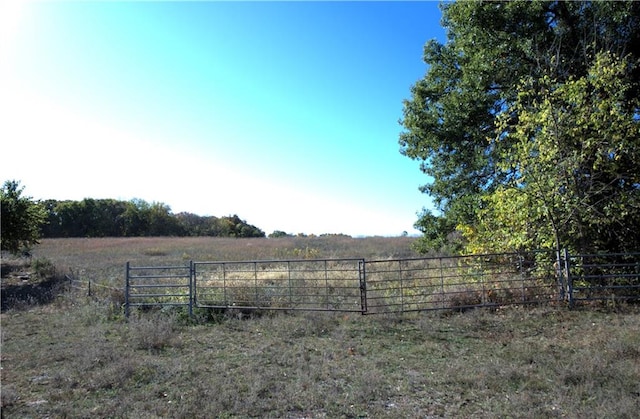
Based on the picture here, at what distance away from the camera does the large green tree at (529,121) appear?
976cm

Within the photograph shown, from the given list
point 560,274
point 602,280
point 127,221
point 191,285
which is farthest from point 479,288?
point 127,221

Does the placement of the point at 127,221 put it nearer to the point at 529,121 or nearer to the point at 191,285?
the point at 191,285

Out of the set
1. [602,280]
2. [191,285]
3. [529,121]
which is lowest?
[602,280]

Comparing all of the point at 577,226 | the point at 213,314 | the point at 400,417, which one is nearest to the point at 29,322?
the point at 213,314

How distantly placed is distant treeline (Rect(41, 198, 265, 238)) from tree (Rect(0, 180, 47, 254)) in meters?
47.3

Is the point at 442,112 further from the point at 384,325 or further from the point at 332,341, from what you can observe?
the point at 332,341

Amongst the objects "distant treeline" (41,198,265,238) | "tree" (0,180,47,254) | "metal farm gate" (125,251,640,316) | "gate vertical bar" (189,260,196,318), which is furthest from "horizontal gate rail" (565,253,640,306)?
"distant treeline" (41,198,265,238)

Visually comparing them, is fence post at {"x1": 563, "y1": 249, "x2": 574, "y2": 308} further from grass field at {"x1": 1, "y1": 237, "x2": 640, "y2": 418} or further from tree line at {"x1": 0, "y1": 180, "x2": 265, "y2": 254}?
tree line at {"x1": 0, "y1": 180, "x2": 265, "y2": 254}

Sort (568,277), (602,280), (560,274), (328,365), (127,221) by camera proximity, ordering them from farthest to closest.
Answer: (127,221)
(602,280)
(560,274)
(568,277)
(328,365)

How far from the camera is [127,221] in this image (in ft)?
241

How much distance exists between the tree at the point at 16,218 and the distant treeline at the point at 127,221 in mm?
47278

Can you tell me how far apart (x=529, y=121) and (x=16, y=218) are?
24931mm

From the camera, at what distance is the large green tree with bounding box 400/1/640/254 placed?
976cm

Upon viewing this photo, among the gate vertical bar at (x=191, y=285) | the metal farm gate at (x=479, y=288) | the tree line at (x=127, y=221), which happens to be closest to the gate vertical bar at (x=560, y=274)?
the metal farm gate at (x=479, y=288)
